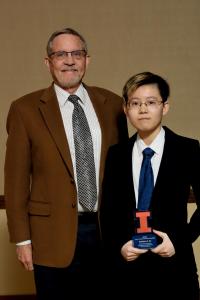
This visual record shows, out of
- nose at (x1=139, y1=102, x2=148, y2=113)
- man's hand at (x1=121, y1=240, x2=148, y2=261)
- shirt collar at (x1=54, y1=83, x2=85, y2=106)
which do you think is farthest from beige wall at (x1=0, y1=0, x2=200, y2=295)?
man's hand at (x1=121, y1=240, x2=148, y2=261)

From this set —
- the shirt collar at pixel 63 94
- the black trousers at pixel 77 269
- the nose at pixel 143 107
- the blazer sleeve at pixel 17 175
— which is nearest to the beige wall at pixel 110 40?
the shirt collar at pixel 63 94

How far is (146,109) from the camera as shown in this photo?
1.87 metres

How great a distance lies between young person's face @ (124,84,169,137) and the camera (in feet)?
6.13

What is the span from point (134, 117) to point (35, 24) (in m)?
1.59

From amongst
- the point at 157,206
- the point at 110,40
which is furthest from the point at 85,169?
the point at 110,40

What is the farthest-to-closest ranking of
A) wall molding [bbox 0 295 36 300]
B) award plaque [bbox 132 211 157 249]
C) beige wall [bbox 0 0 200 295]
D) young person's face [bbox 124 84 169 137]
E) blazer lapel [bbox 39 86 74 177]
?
wall molding [bbox 0 295 36 300], beige wall [bbox 0 0 200 295], blazer lapel [bbox 39 86 74 177], young person's face [bbox 124 84 169 137], award plaque [bbox 132 211 157 249]

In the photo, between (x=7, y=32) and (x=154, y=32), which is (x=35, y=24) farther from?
(x=154, y=32)

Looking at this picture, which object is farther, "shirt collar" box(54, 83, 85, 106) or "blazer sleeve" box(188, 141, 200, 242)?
"shirt collar" box(54, 83, 85, 106)

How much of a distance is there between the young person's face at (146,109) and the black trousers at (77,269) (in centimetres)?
52

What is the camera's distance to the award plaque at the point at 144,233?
177 cm

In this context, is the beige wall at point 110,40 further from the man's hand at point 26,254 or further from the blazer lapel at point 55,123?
the man's hand at point 26,254

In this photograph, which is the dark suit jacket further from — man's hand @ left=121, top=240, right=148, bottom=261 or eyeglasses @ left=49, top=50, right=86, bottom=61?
eyeglasses @ left=49, top=50, right=86, bottom=61

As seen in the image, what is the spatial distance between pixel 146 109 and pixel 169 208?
14.7 inches

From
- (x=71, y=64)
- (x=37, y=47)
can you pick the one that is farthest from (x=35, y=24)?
(x=71, y=64)
